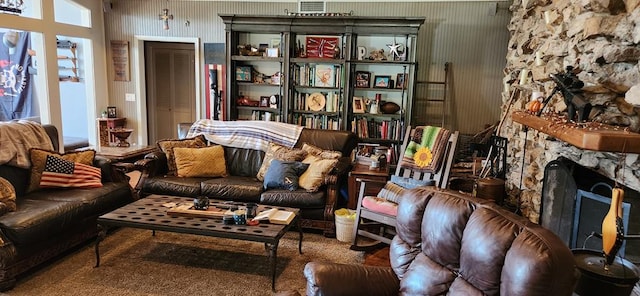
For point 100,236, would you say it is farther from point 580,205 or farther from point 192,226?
point 580,205

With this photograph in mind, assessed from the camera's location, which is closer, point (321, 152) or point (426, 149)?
point (426, 149)

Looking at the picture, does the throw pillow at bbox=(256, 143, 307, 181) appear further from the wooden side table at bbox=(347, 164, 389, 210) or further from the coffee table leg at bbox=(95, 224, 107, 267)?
the coffee table leg at bbox=(95, 224, 107, 267)

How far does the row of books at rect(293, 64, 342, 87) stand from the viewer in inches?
218

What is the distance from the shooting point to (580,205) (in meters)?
2.73

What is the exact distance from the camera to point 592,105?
7.84 feet

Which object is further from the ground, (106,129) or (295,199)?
(106,129)

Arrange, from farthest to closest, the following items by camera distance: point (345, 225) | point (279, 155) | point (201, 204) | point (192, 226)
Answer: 1. point (279, 155)
2. point (345, 225)
3. point (201, 204)
4. point (192, 226)

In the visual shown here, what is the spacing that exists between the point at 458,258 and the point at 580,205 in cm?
149

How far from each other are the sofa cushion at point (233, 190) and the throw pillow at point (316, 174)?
43 centimetres

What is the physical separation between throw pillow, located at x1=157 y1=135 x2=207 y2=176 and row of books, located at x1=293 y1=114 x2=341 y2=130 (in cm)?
153

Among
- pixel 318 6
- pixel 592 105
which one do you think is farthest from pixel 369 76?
pixel 592 105

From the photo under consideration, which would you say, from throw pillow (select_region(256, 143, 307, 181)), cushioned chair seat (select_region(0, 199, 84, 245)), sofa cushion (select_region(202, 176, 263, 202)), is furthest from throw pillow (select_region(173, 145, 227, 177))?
cushioned chair seat (select_region(0, 199, 84, 245))

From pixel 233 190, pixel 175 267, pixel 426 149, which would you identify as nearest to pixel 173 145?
pixel 233 190

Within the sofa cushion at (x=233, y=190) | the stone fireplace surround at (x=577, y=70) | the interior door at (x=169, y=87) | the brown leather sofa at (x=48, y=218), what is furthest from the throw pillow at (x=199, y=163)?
the stone fireplace surround at (x=577, y=70)
